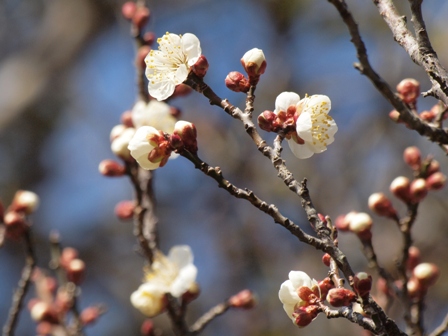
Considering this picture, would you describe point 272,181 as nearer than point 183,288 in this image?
No

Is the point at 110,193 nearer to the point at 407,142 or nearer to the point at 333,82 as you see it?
the point at 333,82

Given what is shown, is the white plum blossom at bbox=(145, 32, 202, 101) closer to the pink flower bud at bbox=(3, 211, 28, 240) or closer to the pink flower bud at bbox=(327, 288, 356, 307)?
the pink flower bud at bbox=(327, 288, 356, 307)

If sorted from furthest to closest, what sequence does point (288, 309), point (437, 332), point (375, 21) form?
point (375, 21), point (437, 332), point (288, 309)

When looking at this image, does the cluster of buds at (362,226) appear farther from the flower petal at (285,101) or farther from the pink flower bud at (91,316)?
the pink flower bud at (91,316)

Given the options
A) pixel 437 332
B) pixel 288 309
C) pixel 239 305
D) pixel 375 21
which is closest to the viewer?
pixel 288 309

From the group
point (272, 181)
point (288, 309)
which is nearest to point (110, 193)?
point (272, 181)

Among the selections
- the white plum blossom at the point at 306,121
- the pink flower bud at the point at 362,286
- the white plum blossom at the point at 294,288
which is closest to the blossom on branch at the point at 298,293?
the white plum blossom at the point at 294,288

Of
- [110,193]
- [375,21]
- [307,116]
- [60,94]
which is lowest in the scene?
[110,193]

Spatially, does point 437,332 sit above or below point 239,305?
above
